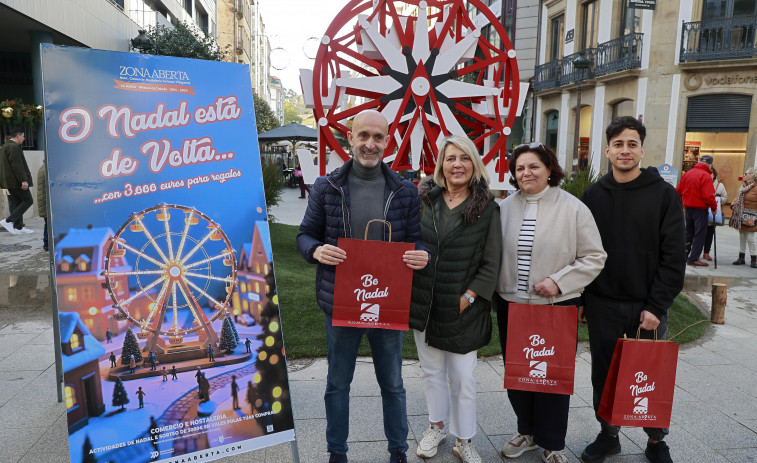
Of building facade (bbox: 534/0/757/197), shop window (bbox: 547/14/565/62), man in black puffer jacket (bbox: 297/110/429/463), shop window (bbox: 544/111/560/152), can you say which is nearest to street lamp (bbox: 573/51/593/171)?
building facade (bbox: 534/0/757/197)

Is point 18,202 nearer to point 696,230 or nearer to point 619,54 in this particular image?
point 696,230

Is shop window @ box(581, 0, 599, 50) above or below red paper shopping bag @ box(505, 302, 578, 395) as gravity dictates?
above

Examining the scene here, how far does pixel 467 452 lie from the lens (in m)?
2.96

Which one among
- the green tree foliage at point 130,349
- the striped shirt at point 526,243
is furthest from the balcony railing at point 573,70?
the green tree foliage at point 130,349

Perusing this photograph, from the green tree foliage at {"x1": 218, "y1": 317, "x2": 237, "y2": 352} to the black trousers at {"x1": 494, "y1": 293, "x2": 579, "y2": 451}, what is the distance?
1506 millimetres

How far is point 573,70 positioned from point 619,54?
3.17 metres

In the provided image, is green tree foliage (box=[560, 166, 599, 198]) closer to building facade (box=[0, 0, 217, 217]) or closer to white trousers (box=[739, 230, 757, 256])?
white trousers (box=[739, 230, 757, 256])

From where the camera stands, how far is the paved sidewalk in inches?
122

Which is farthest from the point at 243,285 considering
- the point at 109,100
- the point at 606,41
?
the point at 606,41

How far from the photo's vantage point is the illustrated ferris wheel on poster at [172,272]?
2320 mm

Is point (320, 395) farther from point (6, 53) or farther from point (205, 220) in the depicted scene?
point (6, 53)

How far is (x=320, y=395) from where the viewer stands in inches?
150

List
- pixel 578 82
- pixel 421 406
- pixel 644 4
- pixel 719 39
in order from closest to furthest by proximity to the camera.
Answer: pixel 421 406 → pixel 719 39 → pixel 644 4 → pixel 578 82

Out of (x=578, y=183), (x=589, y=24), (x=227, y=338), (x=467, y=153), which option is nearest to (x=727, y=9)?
(x=589, y=24)
